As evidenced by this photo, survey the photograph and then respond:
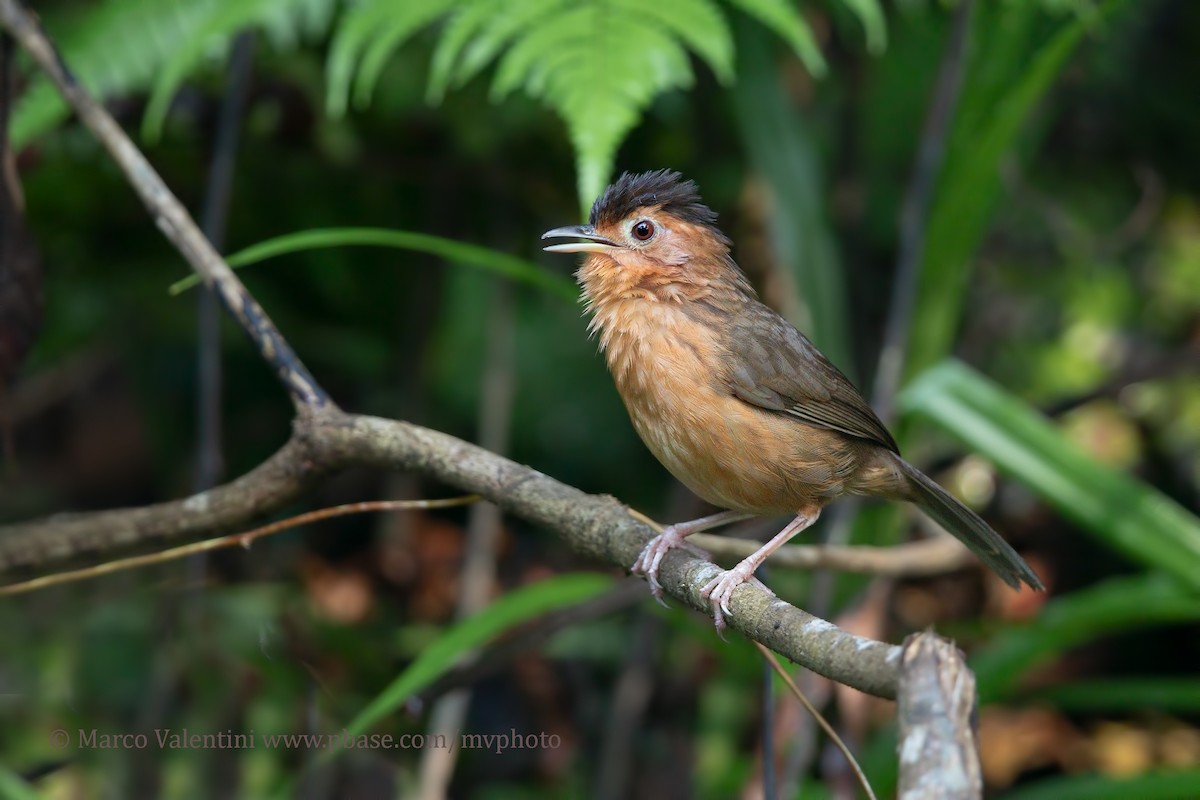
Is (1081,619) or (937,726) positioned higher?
(1081,619)

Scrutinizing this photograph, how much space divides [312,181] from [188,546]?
217 cm

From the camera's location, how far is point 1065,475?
334cm

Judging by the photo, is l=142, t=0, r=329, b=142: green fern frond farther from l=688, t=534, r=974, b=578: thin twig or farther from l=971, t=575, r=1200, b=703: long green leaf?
l=971, t=575, r=1200, b=703: long green leaf

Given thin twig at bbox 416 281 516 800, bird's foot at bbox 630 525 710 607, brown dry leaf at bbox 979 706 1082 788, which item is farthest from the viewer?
brown dry leaf at bbox 979 706 1082 788

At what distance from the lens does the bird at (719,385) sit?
280 cm

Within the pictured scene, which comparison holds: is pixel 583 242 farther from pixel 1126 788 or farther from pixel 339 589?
pixel 339 589

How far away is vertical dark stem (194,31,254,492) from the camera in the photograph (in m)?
3.03

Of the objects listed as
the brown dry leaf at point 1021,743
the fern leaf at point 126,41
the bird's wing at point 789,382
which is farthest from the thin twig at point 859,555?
the fern leaf at point 126,41

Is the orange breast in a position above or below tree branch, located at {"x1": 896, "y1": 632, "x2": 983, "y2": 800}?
above

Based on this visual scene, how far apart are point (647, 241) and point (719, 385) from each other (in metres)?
0.48

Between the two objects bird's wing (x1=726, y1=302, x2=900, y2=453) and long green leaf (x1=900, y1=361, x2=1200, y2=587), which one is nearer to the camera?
bird's wing (x1=726, y1=302, x2=900, y2=453)

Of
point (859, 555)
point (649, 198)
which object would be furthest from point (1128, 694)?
point (649, 198)

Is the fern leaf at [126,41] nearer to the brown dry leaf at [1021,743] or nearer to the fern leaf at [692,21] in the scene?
the fern leaf at [692,21]

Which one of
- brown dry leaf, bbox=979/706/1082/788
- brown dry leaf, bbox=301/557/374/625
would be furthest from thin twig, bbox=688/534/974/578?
brown dry leaf, bbox=301/557/374/625
